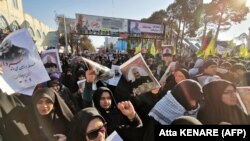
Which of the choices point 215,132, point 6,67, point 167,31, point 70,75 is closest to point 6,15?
point 167,31

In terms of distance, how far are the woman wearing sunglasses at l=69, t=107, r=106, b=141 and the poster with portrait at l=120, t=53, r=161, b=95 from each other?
55.5 inches

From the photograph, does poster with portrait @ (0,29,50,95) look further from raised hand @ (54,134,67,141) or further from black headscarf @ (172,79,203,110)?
black headscarf @ (172,79,203,110)

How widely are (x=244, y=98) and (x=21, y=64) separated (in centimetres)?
229

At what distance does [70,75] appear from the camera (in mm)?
6227

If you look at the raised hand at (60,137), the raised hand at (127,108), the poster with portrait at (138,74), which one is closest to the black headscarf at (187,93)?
the raised hand at (127,108)

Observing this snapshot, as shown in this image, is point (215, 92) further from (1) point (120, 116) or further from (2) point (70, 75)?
(2) point (70, 75)

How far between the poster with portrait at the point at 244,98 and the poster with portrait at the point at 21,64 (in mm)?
1948

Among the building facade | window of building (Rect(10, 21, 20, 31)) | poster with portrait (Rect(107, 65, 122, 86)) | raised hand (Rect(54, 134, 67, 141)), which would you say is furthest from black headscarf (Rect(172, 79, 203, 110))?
window of building (Rect(10, 21, 20, 31))

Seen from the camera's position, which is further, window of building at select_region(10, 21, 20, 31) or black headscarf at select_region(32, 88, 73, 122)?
window of building at select_region(10, 21, 20, 31)

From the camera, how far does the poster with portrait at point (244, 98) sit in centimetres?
279

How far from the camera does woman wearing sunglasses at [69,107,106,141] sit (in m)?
2.09

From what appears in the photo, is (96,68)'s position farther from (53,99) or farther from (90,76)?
(53,99)

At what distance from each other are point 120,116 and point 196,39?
2803 centimetres

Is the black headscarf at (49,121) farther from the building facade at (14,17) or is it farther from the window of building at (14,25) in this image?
the window of building at (14,25)
